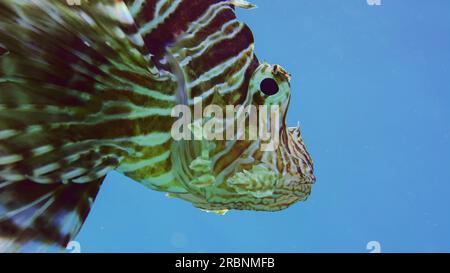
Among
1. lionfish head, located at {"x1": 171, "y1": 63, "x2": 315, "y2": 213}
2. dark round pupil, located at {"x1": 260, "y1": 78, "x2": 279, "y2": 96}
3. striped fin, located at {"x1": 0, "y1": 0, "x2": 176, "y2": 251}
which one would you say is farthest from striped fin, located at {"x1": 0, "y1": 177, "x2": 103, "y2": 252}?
dark round pupil, located at {"x1": 260, "y1": 78, "x2": 279, "y2": 96}

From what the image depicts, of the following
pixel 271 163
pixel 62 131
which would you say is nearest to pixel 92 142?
pixel 62 131

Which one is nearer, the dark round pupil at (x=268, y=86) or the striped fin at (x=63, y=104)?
the striped fin at (x=63, y=104)

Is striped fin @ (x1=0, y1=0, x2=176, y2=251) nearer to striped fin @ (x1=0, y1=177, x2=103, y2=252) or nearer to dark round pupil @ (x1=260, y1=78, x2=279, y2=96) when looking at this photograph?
striped fin @ (x1=0, y1=177, x2=103, y2=252)

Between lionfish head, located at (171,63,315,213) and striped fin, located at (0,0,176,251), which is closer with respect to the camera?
striped fin, located at (0,0,176,251)

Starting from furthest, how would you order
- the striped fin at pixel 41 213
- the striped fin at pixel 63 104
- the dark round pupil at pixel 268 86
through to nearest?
1. the dark round pupil at pixel 268 86
2. the striped fin at pixel 41 213
3. the striped fin at pixel 63 104

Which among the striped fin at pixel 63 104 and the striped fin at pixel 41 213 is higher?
the striped fin at pixel 63 104

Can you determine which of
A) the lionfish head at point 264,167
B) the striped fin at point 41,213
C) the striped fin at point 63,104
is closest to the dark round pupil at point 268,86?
the lionfish head at point 264,167

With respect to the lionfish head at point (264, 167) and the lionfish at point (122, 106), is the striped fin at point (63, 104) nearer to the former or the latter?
the lionfish at point (122, 106)
